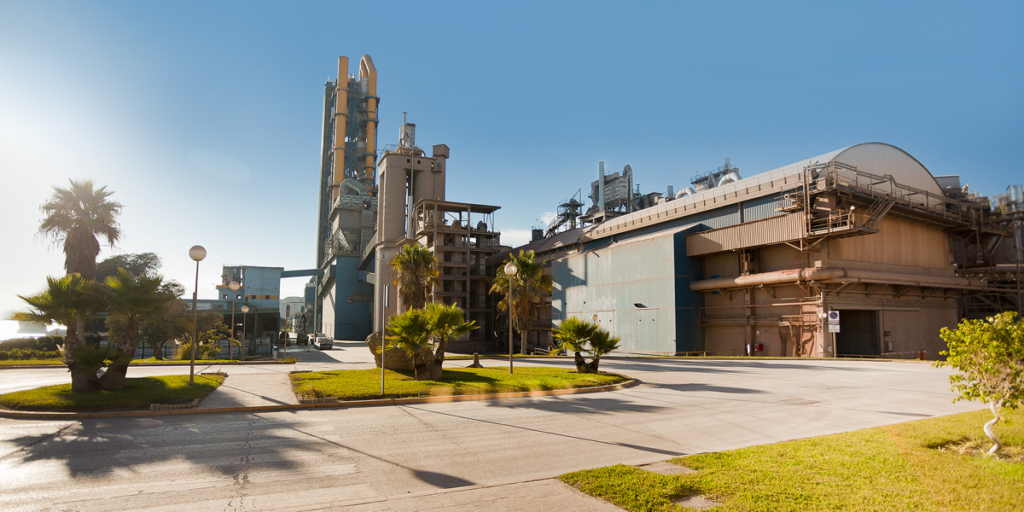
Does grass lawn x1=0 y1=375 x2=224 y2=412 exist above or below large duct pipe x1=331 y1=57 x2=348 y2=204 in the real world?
below

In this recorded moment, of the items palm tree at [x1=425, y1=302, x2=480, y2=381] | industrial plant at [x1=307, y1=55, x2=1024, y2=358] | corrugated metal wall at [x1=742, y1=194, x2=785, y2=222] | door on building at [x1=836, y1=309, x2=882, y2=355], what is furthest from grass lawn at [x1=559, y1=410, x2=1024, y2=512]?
door on building at [x1=836, y1=309, x2=882, y2=355]

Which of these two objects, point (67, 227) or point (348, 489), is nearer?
point (348, 489)

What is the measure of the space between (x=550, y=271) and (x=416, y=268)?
71.6ft

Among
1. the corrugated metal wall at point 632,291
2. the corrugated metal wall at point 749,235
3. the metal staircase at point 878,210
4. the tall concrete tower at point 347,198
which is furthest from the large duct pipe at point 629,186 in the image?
the tall concrete tower at point 347,198

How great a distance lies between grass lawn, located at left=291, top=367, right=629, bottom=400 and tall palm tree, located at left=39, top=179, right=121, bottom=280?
16.1 meters

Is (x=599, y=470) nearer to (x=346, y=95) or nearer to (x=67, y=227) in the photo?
(x=67, y=227)

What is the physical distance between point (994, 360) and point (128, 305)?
18.8 m

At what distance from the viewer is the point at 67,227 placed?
26.4 metres

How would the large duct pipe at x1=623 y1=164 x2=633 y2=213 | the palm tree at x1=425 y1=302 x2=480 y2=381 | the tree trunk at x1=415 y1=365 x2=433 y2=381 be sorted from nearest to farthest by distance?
the palm tree at x1=425 y1=302 x2=480 y2=381
the tree trunk at x1=415 y1=365 x2=433 y2=381
the large duct pipe at x1=623 y1=164 x2=633 y2=213

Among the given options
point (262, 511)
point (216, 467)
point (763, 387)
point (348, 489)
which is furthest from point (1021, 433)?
point (216, 467)

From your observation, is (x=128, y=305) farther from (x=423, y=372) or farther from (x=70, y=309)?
(x=423, y=372)

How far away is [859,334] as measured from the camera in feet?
133

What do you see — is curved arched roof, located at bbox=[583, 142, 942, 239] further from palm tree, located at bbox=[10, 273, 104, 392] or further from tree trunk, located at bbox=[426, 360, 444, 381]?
palm tree, located at bbox=[10, 273, 104, 392]

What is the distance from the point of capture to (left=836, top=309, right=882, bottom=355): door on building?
38.9m
